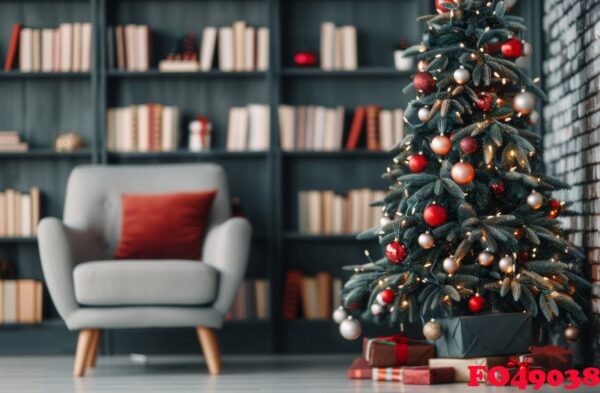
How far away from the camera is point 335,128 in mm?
5707

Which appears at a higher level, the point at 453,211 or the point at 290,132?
the point at 290,132

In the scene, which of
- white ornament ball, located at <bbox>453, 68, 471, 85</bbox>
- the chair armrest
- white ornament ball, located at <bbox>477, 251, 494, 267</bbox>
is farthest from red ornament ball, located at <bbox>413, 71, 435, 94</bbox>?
the chair armrest

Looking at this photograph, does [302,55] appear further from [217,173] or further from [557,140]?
[557,140]

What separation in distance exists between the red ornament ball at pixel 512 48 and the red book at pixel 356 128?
1.41 m

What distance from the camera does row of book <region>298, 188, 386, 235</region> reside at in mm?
5660

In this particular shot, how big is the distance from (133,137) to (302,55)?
984 mm

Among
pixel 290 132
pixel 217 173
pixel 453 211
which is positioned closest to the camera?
pixel 453 211

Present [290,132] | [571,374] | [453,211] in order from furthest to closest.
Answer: [290,132], [453,211], [571,374]

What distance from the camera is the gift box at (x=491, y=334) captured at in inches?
163

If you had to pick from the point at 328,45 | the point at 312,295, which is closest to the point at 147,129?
the point at 328,45

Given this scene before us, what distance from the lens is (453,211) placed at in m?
4.32

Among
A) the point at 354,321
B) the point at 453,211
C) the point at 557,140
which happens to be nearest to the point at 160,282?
the point at 354,321

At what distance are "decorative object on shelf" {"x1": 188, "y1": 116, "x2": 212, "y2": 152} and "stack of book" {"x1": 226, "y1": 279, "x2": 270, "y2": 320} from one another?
0.75 m

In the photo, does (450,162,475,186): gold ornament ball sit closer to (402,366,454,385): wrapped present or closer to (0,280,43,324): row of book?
(402,366,454,385): wrapped present
